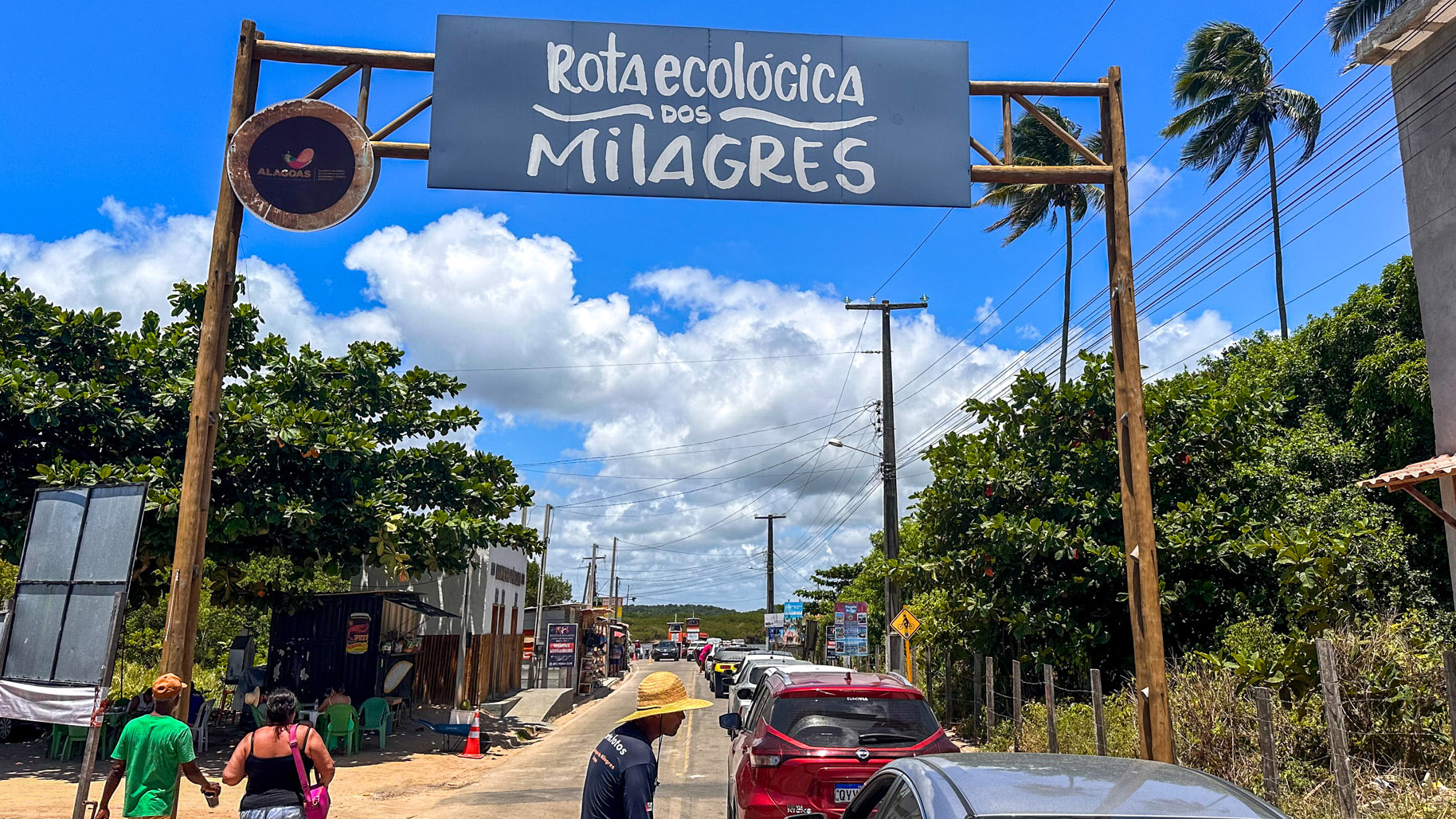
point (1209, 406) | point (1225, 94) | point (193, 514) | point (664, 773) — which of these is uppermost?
point (1225, 94)

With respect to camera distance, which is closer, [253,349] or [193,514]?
[193,514]

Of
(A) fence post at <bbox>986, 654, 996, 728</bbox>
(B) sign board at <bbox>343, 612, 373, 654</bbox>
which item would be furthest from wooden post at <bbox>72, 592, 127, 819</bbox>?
(B) sign board at <bbox>343, 612, 373, 654</bbox>

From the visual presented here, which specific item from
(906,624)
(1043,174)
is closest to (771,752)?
(1043,174)

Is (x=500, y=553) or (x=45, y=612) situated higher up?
(x=500, y=553)

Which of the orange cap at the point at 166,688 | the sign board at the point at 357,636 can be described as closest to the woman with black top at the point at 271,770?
the orange cap at the point at 166,688

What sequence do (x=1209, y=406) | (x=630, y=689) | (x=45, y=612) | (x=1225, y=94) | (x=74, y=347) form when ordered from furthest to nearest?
(x=630, y=689), (x=1225, y=94), (x=74, y=347), (x=1209, y=406), (x=45, y=612)

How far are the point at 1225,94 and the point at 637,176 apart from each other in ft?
112

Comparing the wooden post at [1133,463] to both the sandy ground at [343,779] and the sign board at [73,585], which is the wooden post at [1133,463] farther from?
the sandy ground at [343,779]

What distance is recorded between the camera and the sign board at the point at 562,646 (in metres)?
35.8

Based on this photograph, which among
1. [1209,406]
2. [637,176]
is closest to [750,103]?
[637,176]

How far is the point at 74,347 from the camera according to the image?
58.7 feet

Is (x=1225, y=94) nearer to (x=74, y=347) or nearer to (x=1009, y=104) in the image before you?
(x=1009, y=104)

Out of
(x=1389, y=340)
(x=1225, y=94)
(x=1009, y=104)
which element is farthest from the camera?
(x=1225, y=94)

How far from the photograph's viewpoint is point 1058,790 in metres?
3.67
